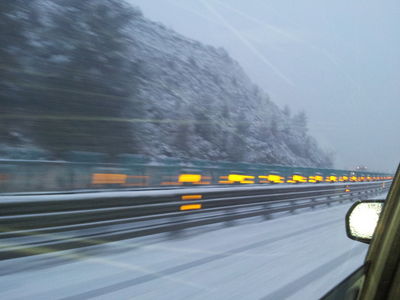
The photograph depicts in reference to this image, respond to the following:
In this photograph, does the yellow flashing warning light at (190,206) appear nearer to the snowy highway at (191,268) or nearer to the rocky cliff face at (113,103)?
the snowy highway at (191,268)

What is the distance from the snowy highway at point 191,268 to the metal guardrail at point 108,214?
17cm

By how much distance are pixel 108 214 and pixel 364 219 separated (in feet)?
18.3

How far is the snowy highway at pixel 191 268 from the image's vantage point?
4441 mm

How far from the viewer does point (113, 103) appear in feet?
101

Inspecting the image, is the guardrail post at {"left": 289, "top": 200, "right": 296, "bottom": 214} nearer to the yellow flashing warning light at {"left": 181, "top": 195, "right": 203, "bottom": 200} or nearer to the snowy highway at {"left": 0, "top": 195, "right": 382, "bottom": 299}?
the yellow flashing warning light at {"left": 181, "top": 195, "right": 203, "bottom": 200}

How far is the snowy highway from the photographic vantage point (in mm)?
4441

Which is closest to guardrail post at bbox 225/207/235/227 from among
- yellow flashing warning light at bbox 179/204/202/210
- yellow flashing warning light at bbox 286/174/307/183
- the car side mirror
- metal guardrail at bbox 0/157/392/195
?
yellow flashing warning light at bbox 179/204/202/210

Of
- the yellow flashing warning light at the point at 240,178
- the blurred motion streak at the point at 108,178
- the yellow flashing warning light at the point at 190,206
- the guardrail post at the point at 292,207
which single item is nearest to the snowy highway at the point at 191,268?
the yellow flashing warning light at the point at 190,206

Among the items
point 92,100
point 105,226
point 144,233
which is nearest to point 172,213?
point 144,233

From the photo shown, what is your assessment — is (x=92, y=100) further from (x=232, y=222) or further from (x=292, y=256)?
(x=292, y=256)

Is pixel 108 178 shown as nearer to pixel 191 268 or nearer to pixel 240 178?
pixel 240 178

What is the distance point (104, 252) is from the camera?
6195 millimetres

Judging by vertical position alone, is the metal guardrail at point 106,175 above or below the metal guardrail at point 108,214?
above

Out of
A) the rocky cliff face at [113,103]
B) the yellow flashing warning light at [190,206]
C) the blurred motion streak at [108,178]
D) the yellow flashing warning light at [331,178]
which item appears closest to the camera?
the yellow flashing warning light at [190,206]
